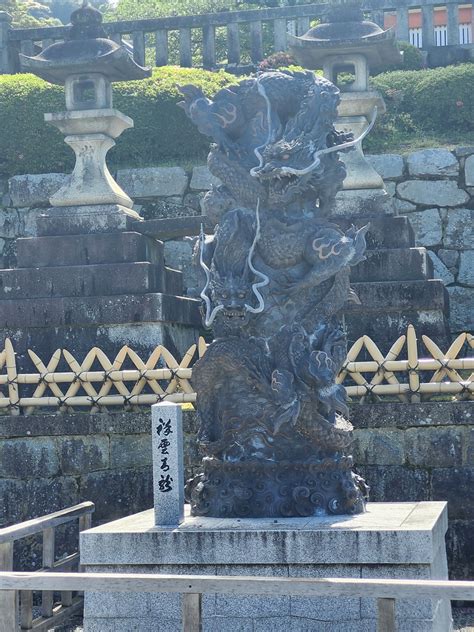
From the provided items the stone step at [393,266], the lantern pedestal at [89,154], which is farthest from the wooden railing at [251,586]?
the lantern pedestal at [89,154]

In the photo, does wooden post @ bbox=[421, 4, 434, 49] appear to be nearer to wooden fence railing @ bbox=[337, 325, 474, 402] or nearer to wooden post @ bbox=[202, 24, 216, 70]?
wooden post @ bbox=[202, 24, 216, 70]

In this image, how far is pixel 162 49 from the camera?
19391 mm

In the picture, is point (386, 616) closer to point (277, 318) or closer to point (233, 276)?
point (277, 318)

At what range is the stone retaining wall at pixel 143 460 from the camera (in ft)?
33.1

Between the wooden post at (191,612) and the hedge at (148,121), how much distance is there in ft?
38.2

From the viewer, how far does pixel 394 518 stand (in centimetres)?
738

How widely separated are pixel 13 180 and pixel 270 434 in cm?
1007

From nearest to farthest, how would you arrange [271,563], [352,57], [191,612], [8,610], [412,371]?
[191,612], [8,610], [271,563], [412,371], [352,57]

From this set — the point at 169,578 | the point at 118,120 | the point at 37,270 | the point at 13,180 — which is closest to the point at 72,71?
the point at 118,120

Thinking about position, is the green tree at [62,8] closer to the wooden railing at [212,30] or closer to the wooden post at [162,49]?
the wooden railing at [212,30]

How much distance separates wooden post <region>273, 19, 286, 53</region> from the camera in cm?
1950

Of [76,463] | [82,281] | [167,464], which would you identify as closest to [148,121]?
[82,281]

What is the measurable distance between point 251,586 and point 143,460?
16.8 ft

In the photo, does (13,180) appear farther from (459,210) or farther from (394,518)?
(394,518)
